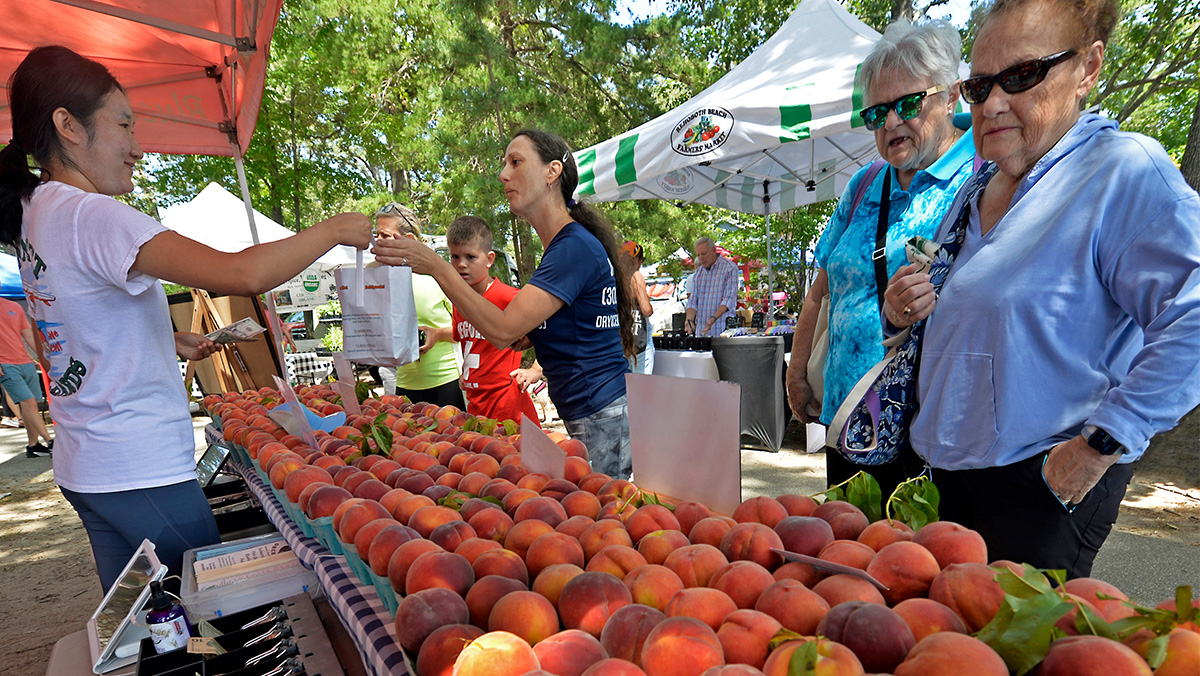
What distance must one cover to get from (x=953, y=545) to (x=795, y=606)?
28 centimetres

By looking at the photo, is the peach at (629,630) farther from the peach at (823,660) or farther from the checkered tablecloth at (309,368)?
the checkered tablecloth at (309,368)

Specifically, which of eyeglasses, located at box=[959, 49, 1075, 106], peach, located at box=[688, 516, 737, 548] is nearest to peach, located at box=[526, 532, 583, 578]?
peach, located at box=[688, 516, 737, 548]

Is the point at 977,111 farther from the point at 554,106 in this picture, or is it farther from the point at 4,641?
the point at 554,106

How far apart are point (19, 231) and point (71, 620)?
2.97 meters

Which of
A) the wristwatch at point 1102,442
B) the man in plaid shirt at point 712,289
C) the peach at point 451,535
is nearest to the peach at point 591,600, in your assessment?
the peach at point 451,535

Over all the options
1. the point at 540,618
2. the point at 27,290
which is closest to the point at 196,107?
the point at 27,290

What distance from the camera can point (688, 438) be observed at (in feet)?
4.52

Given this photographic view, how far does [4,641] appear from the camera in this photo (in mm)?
3338

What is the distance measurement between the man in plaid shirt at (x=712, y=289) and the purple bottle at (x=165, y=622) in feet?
20.8

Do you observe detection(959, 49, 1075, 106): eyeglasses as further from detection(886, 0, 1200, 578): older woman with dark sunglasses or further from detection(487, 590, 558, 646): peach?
detection(487, 590, 558, 646): peach

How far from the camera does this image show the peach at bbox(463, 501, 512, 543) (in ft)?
4.14

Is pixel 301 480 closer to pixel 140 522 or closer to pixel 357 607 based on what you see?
pixel 140 522

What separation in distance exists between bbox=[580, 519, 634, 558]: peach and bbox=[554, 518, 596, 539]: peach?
1.0 inches

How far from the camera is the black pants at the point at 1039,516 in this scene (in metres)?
1.26
